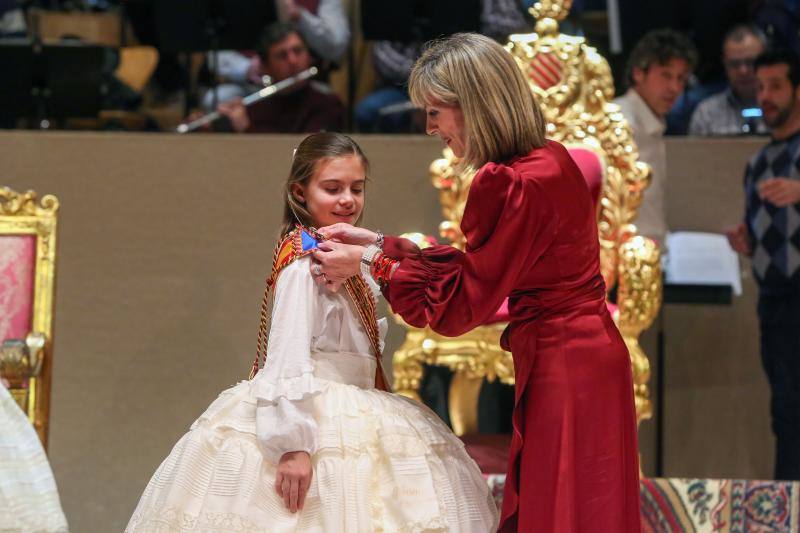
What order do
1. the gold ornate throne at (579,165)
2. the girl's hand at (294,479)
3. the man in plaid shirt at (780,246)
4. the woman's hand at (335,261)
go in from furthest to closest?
the man in plaid shirt at (780,246) → the gold ornate throne at (579,165) → the woman's hand at (335,261) → the girl's hand at (294,479)

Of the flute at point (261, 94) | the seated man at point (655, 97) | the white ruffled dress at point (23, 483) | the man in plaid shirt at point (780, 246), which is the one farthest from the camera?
the flute at point (261, 94)

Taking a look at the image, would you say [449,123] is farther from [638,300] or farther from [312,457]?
[638,300]

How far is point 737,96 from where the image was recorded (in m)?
4.66

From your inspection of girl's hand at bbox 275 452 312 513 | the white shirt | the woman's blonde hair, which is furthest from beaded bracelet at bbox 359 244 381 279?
the white shirt

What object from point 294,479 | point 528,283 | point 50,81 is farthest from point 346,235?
point 50,81

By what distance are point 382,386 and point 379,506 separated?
0.35m

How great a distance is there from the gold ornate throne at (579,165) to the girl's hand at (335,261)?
1.44 metres

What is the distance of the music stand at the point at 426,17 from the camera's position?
464cm

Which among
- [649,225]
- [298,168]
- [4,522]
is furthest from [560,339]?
[649,225]

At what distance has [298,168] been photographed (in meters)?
2.53

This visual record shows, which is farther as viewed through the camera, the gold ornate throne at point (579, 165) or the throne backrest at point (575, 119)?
the throne backrest at point (575, 119)

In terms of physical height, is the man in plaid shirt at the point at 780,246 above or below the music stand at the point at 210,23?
below

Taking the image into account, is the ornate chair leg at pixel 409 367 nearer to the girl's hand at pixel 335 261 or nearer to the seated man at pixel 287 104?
the seated man at pixel 287 104

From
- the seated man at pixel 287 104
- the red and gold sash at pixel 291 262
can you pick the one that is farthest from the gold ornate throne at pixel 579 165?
the red and gold sash at pixel 291 262
